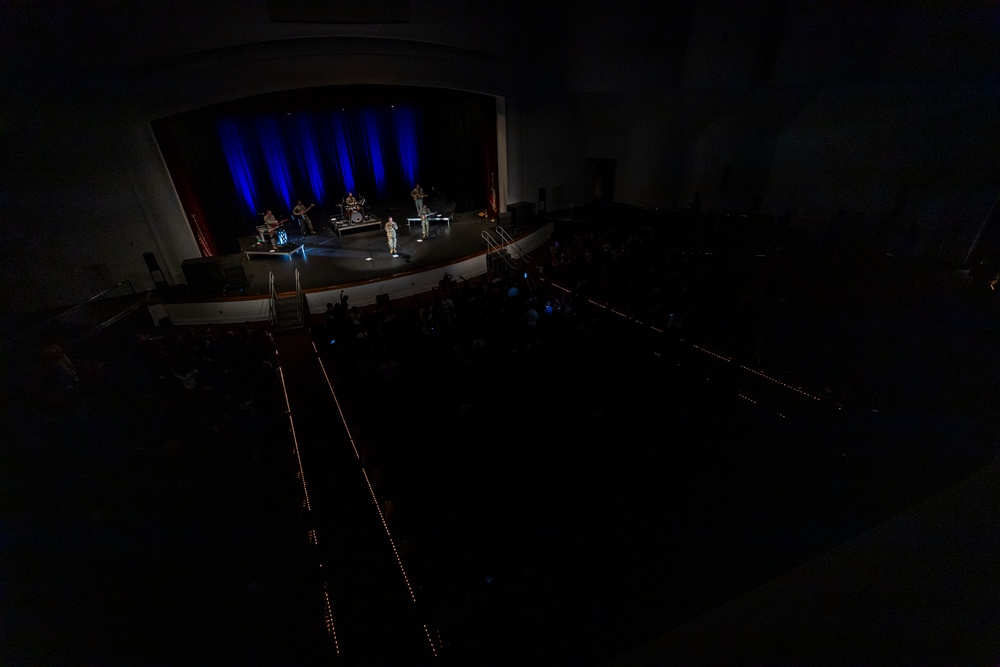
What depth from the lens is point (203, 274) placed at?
10.6 m

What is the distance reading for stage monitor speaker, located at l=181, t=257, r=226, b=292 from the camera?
10539 mm

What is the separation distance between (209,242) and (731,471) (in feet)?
44.6

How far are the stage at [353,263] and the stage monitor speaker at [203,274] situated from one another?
0.11 meters

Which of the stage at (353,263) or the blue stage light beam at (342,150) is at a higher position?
the blue stage light beam at (342,150)

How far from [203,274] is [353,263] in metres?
3.59

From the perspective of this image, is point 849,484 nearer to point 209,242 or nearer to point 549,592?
point 549,592

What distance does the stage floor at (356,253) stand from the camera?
37.3ft

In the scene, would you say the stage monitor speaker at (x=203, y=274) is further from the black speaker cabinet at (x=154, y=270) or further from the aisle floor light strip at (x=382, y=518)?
the aisle floor light strip at (x=382, y=518)

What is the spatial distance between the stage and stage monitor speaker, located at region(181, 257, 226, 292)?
0.37 feet

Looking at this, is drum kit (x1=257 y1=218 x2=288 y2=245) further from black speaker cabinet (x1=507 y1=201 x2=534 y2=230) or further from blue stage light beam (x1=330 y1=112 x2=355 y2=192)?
black speaker cabinet (x1=507 y1=201 x2=534 y2=230)

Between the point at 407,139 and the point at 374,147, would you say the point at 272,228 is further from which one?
the point at 407,139

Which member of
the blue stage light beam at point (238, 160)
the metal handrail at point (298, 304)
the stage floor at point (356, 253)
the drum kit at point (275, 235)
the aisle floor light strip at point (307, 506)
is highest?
the blue stage light beam at point (238, 160)

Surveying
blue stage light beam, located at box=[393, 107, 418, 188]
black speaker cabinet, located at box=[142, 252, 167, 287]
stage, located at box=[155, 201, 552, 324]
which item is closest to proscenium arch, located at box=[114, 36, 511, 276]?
black speaker cabinet, located at box=[142, 252, 167, 287]

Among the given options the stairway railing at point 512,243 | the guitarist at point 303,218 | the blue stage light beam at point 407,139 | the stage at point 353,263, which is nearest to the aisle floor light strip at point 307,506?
the stage at point 353,263
